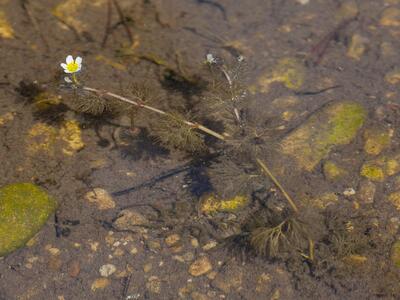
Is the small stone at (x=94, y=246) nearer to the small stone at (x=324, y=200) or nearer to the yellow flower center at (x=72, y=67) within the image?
the yellow flower center at (x=72, y=67)

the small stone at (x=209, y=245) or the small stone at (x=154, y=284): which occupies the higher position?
the small stone at (x=209, y=245)

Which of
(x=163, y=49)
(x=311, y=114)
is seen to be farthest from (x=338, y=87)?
(x=163, y=49)

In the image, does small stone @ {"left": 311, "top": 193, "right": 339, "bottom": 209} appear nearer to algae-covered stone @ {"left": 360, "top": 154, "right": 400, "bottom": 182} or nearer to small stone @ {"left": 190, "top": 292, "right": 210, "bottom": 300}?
algae-covered stone @ {"left": 360, "top": 154, "right": 400, "bottom": 182}

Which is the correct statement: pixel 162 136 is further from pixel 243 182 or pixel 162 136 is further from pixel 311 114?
pixel 311 114

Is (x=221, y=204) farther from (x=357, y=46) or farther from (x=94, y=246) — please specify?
(x=357, y=46)

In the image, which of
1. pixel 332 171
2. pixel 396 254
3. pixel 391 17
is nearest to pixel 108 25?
pixel 332 171

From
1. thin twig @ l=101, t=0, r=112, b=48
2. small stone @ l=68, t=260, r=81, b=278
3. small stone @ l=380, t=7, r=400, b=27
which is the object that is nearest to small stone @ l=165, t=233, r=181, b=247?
small stone @ l=68, t=260, r=81, b=278

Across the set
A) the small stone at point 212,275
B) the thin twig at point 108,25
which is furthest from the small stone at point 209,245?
the thin twig at point 108,25
